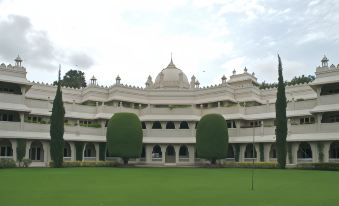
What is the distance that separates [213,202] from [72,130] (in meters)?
38.7

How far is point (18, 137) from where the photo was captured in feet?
151

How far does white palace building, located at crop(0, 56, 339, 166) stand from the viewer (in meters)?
47.5

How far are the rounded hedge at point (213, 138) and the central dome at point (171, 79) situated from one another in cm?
2191

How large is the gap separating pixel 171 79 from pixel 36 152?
3017 centimetres

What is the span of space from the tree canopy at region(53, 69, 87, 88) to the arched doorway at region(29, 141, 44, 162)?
4620 centimetres

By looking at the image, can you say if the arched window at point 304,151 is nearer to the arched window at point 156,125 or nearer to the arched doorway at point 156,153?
the arched doorway at point 156,153

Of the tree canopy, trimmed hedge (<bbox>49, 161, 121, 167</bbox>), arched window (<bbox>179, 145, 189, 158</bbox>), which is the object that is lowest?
trimmed hedge (<bbox>49, 161, 121, 167</bbox>)

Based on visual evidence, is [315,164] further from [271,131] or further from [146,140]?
[146,140]

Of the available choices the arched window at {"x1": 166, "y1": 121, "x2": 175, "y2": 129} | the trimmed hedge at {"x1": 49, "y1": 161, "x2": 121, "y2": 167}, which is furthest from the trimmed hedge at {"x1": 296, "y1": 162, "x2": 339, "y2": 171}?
the trimmed hedge at {"x1": 49, "y1": 161, "x2": 121, "y2": 167}

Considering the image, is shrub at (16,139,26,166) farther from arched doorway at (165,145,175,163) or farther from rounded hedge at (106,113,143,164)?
arched doorway at (165,145,175,163)

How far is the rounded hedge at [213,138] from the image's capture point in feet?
167

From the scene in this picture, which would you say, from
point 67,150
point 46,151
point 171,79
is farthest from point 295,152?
point 171,79

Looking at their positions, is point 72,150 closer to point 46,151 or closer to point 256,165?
point 46,151

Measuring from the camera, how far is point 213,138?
168 feet
